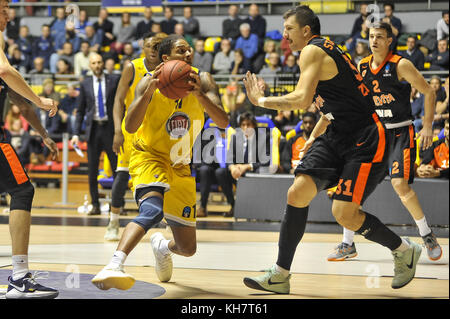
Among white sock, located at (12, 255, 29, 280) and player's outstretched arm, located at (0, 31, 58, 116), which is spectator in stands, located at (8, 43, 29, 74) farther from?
white sock, located at (12, 255, 29, 280)

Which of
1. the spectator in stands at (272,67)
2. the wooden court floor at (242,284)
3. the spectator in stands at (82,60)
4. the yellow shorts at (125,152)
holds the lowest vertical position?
the wooden court floor at (242,284)

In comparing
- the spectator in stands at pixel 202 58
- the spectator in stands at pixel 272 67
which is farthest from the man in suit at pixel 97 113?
the spectator in stands at pixel 202 58

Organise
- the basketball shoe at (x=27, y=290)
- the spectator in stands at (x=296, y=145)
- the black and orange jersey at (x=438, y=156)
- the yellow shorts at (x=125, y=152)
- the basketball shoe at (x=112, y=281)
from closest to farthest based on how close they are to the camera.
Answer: the basketball shoe at (x=112, y=281) → the basketball shoe at (x=27, y=290) → the yellow shorts at (x=125, y=152) → the black and orange jersey at (x=438, y=156) → the spectator in stands at (x=296, y=145)

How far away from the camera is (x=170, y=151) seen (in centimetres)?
478

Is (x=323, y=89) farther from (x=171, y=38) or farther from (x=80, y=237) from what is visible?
(x=80, y=237)

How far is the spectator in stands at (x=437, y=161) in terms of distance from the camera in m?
9.86

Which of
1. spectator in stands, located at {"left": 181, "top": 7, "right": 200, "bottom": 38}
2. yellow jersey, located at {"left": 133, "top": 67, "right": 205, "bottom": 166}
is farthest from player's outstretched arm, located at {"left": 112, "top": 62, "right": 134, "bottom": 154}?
spectator in stands, located at {"left": 181, "top": 7, "right": 200, "bottom": 38}

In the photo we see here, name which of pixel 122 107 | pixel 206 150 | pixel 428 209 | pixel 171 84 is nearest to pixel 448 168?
pixel 428 209

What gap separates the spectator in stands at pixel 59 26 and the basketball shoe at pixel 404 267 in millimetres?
16101

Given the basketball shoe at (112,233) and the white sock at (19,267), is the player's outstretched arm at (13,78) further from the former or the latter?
the basketball shoe at (112,233)

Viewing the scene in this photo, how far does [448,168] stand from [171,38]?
20.3ft

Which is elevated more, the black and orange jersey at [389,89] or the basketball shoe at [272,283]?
the black and orange jersey at [389,89]

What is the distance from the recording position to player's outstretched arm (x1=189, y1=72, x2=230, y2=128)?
4367mm
